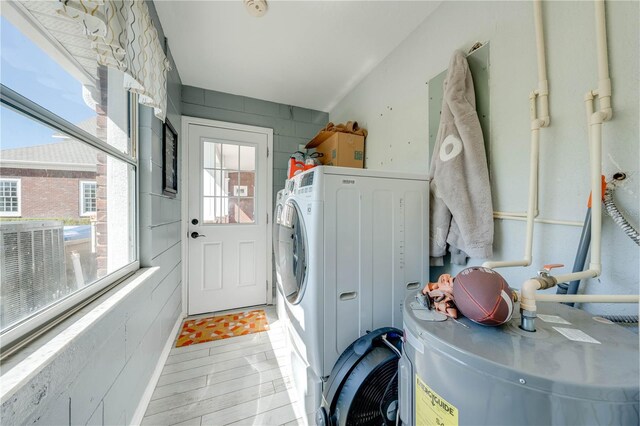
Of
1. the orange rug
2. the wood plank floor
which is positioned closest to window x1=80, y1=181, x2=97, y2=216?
the wood plank floor

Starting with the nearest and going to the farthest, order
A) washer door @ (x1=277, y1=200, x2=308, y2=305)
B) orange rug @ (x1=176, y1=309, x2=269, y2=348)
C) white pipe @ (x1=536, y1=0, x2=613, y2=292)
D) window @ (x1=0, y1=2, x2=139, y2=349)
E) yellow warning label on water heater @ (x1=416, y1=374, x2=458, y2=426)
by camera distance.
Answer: yellow warning label on water heater @ (x1=416, y1=374, x2=458, y2=426) → window @ (x1=0, y1=2, x2=139, y2=349) → white pipe @ (x1=536, y1=0, x2=613, y2=292) → washer door @ (x1=277, y1=200, x2=308, y2=305) → orange rug @ (x1=176, y1=309, x2=269, y2=348)

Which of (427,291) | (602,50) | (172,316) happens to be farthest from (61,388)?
(602,50)

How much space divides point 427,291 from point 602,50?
1009 mm

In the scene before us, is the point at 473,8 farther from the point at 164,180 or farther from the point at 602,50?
the point at 164,180

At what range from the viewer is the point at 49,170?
0.81m

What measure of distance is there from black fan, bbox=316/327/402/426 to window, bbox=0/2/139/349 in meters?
1.06

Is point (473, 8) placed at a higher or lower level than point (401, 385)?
higher

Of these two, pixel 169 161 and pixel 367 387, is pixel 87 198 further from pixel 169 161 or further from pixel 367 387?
pixel 367 387

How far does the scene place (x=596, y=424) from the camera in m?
0.41

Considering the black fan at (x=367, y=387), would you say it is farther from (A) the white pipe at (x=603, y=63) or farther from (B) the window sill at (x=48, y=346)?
(A) the white pipe at (x=603, y=63)

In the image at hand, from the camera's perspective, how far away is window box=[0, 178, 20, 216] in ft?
2.07

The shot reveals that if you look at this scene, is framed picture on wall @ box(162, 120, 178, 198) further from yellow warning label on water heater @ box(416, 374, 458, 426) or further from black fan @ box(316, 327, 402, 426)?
yellow warning label on water heater @ box(416, 374, 458, 426)

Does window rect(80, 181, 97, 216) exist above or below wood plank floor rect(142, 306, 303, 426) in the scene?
above

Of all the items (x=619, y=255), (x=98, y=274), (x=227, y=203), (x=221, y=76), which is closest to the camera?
(x=619, y=255)
